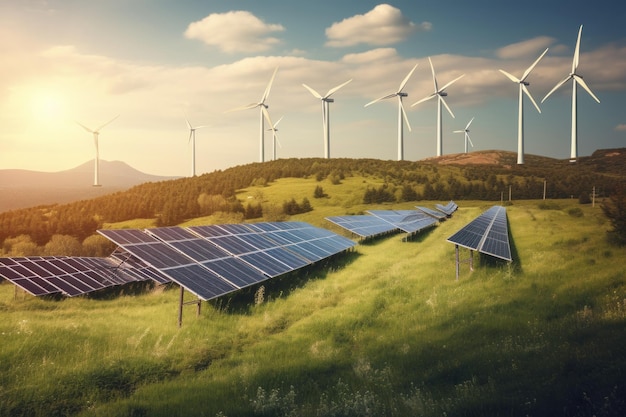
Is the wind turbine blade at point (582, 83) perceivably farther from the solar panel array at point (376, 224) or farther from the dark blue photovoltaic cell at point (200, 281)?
the dark blue photovoltaic cell at point (200, 281)

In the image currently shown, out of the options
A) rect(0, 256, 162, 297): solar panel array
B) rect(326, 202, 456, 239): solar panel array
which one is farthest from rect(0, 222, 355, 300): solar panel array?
rect(326, 202, 456, 239): solar panel array

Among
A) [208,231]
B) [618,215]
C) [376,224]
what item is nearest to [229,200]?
[376,224]

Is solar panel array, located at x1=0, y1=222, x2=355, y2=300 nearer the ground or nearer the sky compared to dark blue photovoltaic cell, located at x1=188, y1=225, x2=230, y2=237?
nearer the ground

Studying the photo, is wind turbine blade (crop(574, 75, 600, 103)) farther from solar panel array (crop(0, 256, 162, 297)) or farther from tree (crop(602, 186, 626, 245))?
solar panel array (crop(0, 256, 162, 297))

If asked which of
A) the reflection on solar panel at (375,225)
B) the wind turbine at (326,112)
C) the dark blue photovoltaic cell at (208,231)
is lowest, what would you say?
the reflection on solar panel at (375,225)

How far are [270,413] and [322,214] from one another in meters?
118

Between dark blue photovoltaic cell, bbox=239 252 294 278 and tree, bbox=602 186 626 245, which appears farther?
tree, bbox=602 186 626 245

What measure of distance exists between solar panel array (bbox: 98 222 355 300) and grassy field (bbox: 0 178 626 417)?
151 cm

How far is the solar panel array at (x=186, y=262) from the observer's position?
24.1 meters

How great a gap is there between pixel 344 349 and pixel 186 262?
1164 cm

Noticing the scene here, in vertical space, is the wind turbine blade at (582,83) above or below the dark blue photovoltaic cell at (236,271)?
above

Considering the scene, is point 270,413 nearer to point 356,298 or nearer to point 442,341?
point 442,341

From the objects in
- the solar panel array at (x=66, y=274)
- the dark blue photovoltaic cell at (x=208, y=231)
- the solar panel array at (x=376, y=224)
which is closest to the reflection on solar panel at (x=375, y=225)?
the solar panel array at (x=376, y=224)

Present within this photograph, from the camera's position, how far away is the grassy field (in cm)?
1226
